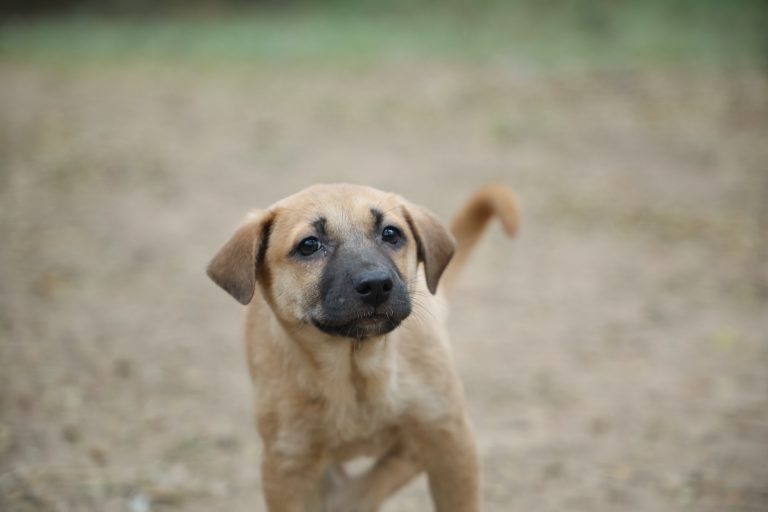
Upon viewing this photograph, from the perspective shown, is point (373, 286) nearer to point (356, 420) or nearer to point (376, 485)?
point (356, 420)

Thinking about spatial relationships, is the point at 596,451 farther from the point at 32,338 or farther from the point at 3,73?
the point at 3,73

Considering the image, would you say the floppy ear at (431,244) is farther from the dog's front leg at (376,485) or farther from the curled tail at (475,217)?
the dog's front leg at (376,485)

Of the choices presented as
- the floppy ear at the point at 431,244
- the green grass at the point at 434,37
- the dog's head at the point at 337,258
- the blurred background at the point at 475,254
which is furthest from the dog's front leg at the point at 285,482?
the green grass at the point at 434,37

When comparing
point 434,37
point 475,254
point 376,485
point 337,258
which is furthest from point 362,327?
point 434,37

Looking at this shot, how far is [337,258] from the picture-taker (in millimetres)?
3545

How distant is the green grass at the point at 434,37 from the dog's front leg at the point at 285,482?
12.6 m

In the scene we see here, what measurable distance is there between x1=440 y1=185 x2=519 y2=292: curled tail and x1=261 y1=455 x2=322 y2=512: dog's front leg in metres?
1.44

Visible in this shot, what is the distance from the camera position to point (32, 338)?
6516 mm

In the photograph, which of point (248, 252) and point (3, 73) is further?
point (3, 73)

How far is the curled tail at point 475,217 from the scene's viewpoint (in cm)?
466

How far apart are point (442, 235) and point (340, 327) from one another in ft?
2.44

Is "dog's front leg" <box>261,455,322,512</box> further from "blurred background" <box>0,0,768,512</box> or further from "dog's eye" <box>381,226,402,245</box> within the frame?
"blurred background" <box>0,0,768,512</box>

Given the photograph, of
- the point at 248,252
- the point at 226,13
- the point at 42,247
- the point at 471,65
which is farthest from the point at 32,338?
the point at 226,13

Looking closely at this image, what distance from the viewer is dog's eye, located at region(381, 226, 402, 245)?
147 inches
